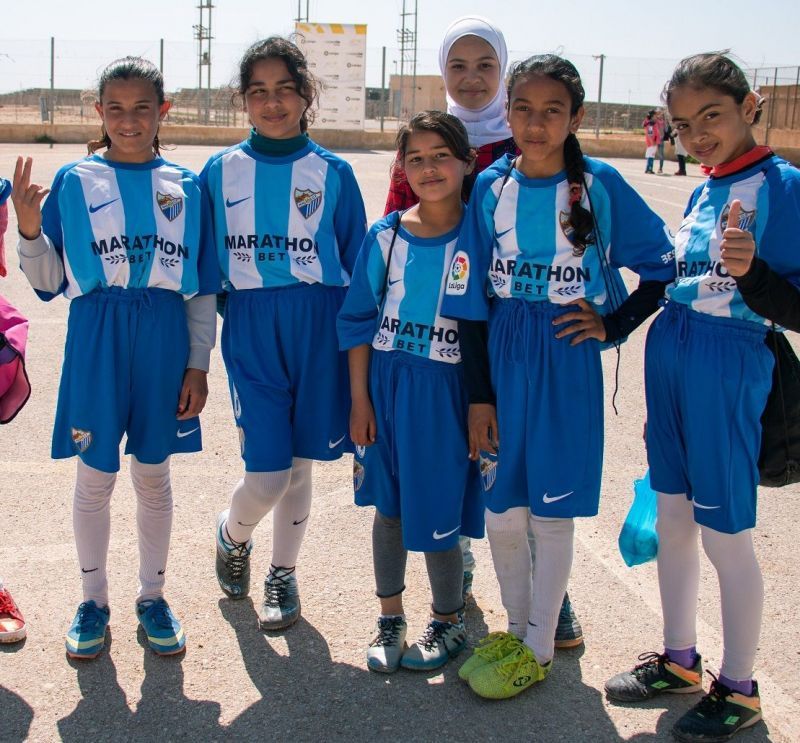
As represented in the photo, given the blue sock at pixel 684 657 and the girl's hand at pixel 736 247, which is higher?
the girl's hand at pixel 736 247

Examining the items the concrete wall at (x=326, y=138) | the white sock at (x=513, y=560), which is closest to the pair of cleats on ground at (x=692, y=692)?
the white sock at (x=513, y=560)

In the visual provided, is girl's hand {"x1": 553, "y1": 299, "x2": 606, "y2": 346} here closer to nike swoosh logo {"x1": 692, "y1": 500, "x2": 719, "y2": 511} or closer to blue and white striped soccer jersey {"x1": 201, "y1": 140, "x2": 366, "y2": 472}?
nike swoosh logo {"x1": 692, "y1": 500, "x2": 719, "y2": 511}

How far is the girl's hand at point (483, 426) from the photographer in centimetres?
298

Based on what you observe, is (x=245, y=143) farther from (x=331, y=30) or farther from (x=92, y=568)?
(x=331, y=30)

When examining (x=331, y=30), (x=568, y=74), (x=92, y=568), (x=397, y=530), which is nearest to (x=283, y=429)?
(x=397, y=530)

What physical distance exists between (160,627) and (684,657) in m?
1.75

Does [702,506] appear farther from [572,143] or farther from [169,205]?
[169,205]

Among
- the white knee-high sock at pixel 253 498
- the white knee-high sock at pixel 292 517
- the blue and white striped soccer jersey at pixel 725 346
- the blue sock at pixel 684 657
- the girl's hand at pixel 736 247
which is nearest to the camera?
the girl's hand at pixel 736 247

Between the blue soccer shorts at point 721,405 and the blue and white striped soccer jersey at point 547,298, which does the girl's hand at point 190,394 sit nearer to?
the blue and white striped soccer jersey at point 547,298

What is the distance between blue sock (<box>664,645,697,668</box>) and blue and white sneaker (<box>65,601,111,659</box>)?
1.89m

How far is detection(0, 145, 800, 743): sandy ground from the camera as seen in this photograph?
2.85 metres

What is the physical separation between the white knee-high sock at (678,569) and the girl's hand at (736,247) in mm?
800

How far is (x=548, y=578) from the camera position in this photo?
305cm

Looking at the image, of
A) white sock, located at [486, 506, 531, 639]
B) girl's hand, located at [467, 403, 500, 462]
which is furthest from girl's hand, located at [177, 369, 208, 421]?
white sock, located at [486, 506, 531, 639]
